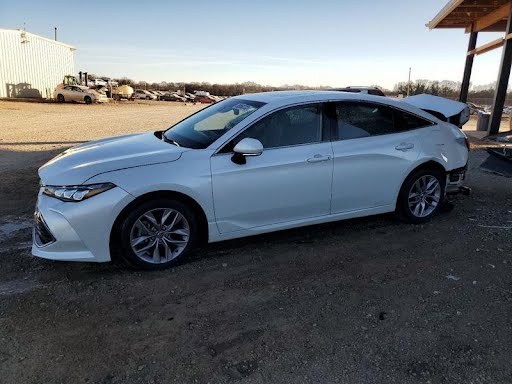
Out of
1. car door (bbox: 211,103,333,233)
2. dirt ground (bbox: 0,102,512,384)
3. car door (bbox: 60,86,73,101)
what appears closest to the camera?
dirt ground (bbox: 0,102,512,384)

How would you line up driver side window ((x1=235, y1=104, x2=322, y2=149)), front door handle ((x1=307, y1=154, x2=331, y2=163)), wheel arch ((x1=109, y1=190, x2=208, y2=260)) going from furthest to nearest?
front door handle ((x1=307, y1=154, x2=331, y2=163))
driver side window ((x1=235, y1=104, x2=322, y2=149))
wheel arch ((x1=109, y1=190, x2=208, y2=260))

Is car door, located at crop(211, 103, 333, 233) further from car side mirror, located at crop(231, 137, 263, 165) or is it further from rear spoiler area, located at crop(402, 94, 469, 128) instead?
rear spoiler area, located at crop(402, 94, 469, 128)

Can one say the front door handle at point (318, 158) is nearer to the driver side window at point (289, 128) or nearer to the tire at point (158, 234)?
the driver side window at point (289, 128)

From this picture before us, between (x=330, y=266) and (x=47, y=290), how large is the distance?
2.49 m

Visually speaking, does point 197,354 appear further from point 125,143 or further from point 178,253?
point 125,143

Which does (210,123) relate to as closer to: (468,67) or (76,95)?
(468,67)

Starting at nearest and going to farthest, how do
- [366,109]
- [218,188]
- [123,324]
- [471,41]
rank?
[123,324] < [218,188] < [366,109] < [471,41]

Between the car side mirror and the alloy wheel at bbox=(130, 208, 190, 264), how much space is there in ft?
2.44

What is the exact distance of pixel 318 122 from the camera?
4699 millimetres

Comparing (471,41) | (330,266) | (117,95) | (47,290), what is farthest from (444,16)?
(117,95)

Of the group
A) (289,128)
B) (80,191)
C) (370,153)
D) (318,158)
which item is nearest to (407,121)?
(370,153)

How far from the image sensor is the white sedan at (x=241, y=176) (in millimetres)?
3812

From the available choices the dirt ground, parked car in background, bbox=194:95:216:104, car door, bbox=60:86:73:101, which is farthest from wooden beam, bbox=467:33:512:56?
parked car in background, bbox=194:95:216:104

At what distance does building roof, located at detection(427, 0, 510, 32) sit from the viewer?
557 inches
